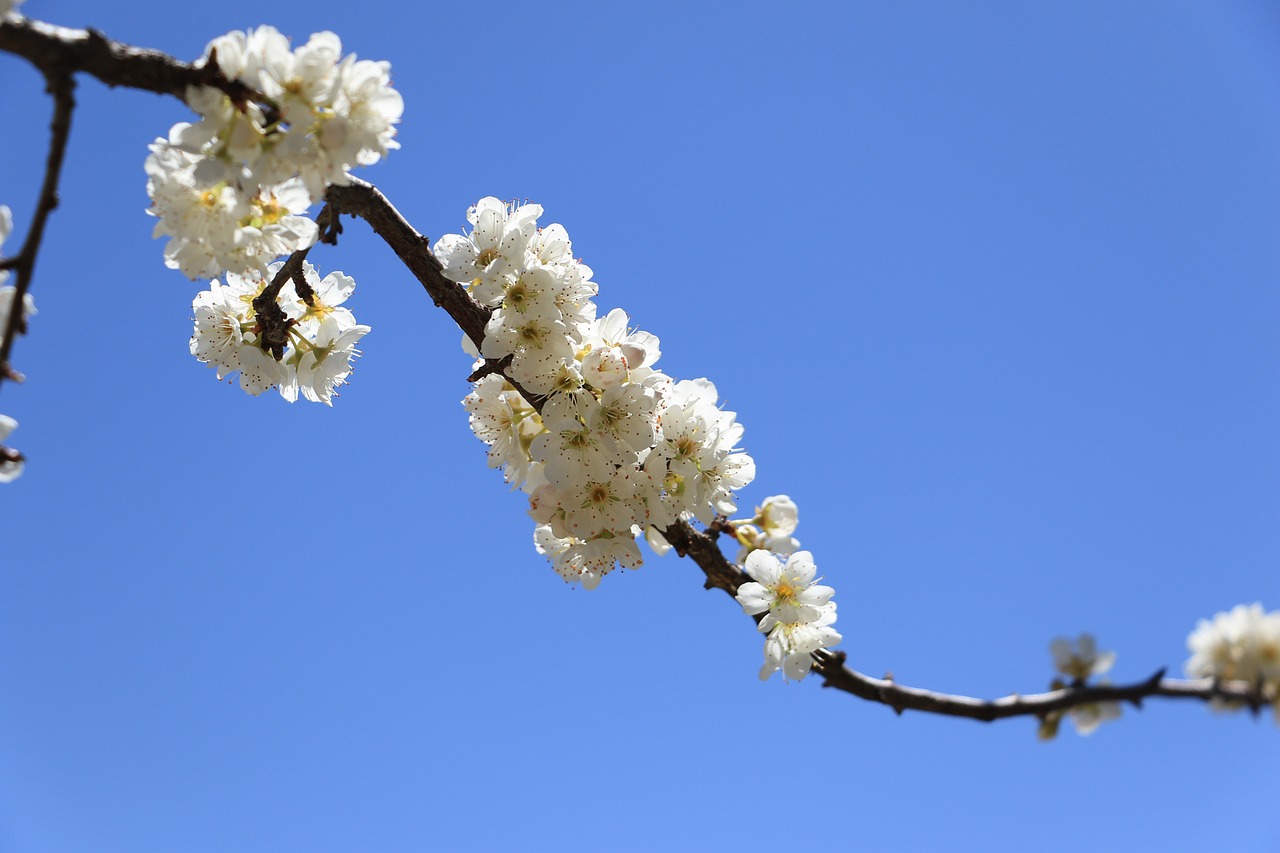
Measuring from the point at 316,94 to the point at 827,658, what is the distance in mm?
1833

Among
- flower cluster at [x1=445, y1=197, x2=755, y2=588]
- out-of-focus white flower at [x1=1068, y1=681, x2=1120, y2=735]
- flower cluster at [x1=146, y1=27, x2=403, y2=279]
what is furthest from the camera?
flower cluster at [x1=445, y1=197, x2=755, y2=588]

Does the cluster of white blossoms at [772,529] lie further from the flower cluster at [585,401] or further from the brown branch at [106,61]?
the brown branch at [106,61]

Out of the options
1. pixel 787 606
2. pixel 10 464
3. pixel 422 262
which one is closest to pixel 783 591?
pixel 787 606

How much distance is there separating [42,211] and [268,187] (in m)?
0.57

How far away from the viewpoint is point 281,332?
254 centimetres

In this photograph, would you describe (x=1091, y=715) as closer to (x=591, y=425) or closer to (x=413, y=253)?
(x=591, y=425)

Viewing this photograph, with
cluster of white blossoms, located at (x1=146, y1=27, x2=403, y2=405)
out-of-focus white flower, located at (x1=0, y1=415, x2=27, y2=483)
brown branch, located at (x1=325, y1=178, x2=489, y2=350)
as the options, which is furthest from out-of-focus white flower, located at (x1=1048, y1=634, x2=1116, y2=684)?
out-of-focus white flower, located at (x1=0, y1=415, x2=27, y2=483)

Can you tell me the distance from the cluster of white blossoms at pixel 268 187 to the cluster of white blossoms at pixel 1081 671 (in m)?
1.73

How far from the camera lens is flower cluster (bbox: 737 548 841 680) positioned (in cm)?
239

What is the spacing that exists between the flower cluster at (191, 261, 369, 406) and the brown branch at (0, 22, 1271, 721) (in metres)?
0.23

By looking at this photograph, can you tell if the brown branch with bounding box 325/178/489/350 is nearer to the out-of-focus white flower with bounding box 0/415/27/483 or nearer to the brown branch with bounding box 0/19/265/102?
the brown branch with bounding box 0/19/265/102

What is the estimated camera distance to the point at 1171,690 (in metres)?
1.46

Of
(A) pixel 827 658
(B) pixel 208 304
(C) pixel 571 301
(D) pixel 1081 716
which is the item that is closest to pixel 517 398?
(C) pixel 571 301

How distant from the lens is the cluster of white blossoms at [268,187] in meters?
1.76
